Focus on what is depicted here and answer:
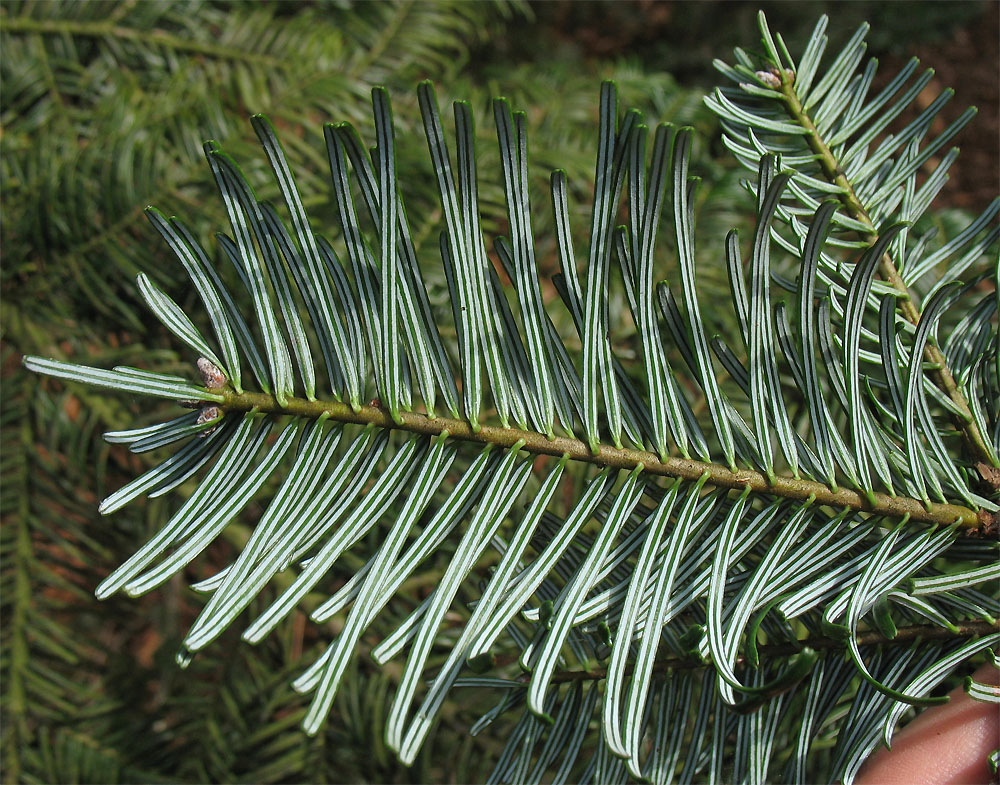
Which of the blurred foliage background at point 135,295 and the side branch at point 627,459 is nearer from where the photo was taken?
the side branch at point 627,459

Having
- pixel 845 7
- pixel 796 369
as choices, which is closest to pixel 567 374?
pixel 796 369

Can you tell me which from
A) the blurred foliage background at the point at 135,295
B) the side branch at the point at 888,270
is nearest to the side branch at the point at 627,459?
the side branch at the point at 888,270

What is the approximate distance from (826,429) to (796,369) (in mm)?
35

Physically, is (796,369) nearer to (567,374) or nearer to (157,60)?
(567,374)

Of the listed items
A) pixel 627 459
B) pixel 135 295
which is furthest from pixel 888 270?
pixel 135 295

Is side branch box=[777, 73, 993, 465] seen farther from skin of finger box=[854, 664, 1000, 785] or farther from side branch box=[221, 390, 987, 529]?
skin of finger box=[854, 664, 1000, 785]

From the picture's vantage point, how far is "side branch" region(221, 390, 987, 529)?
353 mm

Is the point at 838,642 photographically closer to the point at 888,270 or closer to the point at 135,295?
the point at 888,270

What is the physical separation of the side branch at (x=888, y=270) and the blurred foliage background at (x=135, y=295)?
1.07 feet

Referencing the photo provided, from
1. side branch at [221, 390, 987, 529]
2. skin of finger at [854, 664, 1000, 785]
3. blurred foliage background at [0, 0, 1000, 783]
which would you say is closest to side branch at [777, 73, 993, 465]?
side branch at [221, 390, 987, 529]

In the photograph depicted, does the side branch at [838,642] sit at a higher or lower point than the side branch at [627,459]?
lower

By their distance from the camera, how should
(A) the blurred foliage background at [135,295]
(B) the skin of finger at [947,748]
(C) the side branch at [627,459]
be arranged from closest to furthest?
(C) the side branch at [627,459]
(B) the skin of finger at [947,748]
(A) the blurred foliage background at [135,295]

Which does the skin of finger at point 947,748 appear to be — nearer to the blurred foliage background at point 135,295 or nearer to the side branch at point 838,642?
the side branch at point 838,642

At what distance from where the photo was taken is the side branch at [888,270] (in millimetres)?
430
